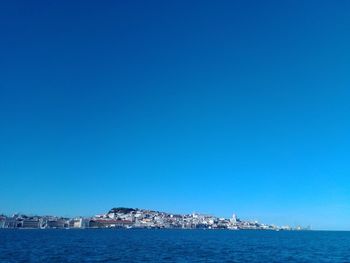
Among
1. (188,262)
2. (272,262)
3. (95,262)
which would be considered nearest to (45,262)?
(95,262)

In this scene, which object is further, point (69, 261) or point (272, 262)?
point (272, 262)

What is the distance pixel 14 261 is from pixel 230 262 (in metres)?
29.5

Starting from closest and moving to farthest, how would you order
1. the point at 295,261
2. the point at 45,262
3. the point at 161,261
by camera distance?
the point at 45,262 → the point at 161,261 → the point at 295,261

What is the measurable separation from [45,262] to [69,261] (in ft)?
9.93

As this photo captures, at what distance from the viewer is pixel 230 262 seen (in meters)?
56.0

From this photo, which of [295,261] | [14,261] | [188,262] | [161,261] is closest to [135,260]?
[161,261]

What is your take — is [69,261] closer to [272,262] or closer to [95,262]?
[95,262]

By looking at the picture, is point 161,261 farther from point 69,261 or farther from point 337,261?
point 337,261

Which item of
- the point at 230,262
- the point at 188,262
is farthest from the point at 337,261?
the point at 188,262

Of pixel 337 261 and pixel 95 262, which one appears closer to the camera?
pixel 95 262

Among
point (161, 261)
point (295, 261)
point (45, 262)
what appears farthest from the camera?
point (295, 261)

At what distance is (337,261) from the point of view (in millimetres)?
62688

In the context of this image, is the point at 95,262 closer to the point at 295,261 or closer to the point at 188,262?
the point at 188,262

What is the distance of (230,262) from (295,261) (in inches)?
463
